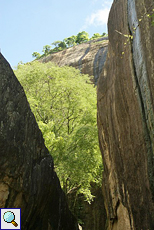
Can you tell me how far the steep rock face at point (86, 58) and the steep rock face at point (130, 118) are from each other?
27.2m

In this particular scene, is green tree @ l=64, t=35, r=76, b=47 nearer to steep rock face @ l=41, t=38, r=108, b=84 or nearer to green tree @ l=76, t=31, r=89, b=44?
green tree @ l=76, t=31, r=89, b=44

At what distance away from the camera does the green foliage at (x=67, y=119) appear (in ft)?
55.2

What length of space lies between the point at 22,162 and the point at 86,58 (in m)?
34.9

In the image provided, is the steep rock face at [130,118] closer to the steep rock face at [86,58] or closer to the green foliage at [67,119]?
the green foliage at [67,119]

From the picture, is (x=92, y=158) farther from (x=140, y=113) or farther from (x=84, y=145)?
(x=140, y=113)

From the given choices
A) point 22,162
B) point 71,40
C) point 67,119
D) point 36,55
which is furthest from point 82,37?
point 22,162

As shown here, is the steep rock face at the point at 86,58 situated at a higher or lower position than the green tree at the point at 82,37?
lower

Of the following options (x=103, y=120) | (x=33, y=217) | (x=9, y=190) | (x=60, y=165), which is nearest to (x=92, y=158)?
(x=60, y=165)

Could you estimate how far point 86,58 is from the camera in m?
42.2

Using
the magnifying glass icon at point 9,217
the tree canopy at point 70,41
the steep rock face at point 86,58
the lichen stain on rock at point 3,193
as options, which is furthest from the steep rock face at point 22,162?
the tree canopy at point 70,41

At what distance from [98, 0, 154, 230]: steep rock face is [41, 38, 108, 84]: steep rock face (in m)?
27.2

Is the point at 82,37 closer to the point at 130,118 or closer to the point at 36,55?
the point at 36,55

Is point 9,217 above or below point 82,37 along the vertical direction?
below

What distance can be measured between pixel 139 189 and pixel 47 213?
469cm
